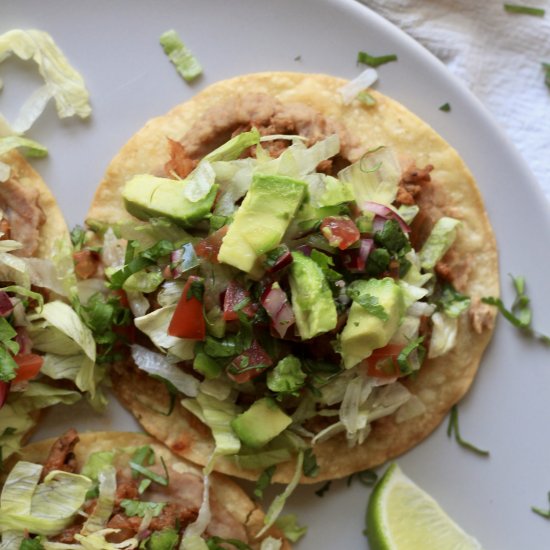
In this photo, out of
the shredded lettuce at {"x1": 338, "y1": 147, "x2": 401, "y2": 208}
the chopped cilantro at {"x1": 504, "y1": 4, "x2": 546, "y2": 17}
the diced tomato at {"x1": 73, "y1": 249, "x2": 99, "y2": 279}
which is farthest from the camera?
the chopped cilantro at {"x1": 504, "y1": 4, "x2": 546, "y2": 17}

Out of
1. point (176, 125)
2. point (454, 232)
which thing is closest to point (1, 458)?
point (176, 125)

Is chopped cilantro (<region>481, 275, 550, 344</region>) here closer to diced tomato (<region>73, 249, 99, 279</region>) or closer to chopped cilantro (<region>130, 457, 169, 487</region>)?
chopped cilantro (<region>130, 457, 169, 487</region>)

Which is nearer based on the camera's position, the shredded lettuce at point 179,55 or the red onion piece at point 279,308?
the red onion piece at point 279,308

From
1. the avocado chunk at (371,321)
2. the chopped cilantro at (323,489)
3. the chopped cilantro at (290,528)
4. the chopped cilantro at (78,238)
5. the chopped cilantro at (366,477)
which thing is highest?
the chopped cilantro at (78,238)

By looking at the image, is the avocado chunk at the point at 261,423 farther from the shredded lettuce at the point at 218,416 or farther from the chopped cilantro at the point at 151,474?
the chopped cilantro at the point at 151,474

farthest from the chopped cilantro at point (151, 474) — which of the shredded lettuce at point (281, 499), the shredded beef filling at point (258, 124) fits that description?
the shredded beef filling at point (258, 124)

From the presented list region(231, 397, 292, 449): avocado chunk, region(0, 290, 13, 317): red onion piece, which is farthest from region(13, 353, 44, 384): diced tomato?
region(231, 397, 292, 449): avocado chunk

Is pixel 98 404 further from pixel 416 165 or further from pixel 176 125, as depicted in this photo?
pixel 416 165
